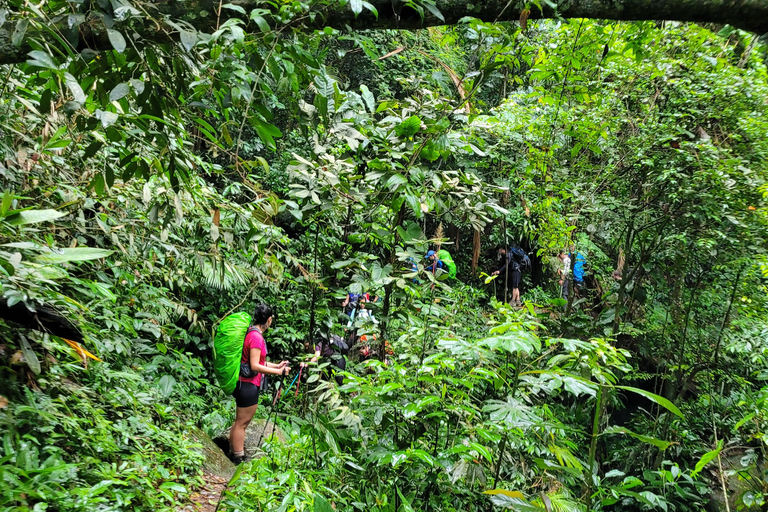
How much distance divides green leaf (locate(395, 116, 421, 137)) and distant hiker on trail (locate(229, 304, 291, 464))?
2420 millimetres

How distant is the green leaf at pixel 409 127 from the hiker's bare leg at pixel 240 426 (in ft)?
10.2

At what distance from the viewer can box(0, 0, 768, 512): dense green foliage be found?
5.69 feet

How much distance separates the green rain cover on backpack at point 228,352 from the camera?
385 centimetres

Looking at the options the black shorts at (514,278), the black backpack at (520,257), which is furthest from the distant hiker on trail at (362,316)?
the black backpack at (520,257)

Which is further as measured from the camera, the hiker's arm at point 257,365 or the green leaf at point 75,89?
the hiker's arm at point 257,365

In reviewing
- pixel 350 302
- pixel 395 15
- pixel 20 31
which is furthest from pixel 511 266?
pixel 20 31

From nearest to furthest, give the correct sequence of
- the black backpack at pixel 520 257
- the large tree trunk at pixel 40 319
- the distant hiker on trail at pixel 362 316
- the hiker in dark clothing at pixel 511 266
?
the large tree trunk at pixel 40 319, the distant hiker on trail at pixel 362 316, the hiker in dark clothing at pixel 511 266, the black backpack at pixel 520 257

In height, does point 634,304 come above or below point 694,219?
below

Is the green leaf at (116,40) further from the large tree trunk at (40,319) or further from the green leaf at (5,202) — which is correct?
the large tree trunk at (40,319)

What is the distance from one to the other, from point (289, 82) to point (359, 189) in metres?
0.74

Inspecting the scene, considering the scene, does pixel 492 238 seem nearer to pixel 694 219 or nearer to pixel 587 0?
pixel 694 219

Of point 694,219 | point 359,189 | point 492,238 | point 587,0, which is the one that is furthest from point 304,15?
point 492,238

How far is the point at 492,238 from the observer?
9.82 metres

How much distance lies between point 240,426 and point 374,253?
207cm
